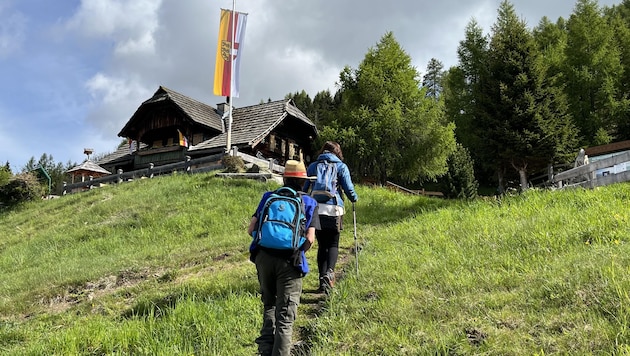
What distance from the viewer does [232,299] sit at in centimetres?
552

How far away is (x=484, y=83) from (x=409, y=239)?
20.9 m

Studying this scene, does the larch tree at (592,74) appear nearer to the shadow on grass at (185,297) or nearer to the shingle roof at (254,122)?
the shingle roof at (254,122)

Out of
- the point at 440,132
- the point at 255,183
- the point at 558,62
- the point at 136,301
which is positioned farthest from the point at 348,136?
the point at 136,301

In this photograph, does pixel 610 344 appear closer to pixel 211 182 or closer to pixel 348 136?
pixel 211 182

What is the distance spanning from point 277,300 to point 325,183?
2.24 meters

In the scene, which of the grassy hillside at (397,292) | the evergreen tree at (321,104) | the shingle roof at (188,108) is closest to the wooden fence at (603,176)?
the grassy hillside at (397,292)

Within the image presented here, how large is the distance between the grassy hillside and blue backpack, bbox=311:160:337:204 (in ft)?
3.81

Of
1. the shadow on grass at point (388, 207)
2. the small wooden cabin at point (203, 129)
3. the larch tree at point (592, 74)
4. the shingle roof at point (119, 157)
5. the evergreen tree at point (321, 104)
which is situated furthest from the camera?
the evergreen tree at point (321, 104)

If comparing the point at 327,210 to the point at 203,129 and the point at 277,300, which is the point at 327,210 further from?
the point at 203,129

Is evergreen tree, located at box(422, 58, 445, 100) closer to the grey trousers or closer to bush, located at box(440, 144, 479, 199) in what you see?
bush, located at box(440, 144, 479, 199)

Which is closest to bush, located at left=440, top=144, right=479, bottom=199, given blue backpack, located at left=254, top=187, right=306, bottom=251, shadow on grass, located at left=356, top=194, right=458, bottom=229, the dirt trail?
shadow on grass, located at left=356, top=194, right=458, bottom=229

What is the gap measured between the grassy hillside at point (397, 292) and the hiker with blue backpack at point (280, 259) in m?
0.46

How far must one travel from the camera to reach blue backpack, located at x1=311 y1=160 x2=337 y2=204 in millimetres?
5796

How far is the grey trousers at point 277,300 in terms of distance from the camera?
148 inches
